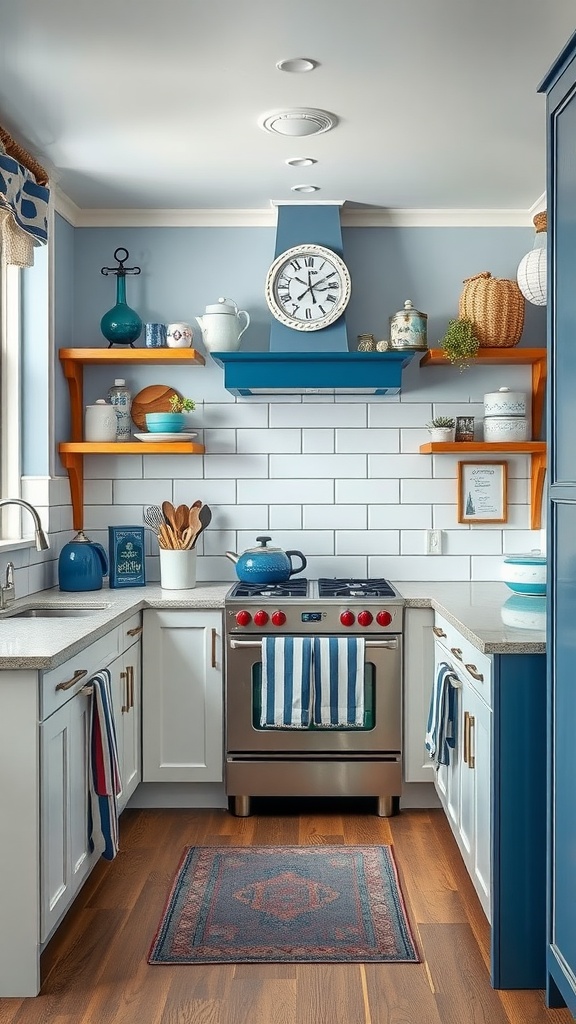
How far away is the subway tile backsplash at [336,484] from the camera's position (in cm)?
433

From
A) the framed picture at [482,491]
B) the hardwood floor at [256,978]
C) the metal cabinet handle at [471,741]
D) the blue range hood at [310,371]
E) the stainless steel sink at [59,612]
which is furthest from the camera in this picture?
the framed picture at [482,491]

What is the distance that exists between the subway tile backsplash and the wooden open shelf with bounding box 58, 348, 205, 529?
0.18 m

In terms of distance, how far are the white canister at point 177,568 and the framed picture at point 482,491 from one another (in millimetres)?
1222

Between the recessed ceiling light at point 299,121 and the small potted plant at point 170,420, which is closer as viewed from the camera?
the recessed ceiling light at point 299,121

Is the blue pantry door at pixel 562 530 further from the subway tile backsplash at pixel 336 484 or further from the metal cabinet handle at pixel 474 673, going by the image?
the subway tile backsplash at pixel 336 484

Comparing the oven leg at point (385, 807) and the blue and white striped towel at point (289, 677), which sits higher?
the blue and white striped towel at point (289, 677)

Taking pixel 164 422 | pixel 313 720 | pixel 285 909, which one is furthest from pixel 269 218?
pixel 285 909

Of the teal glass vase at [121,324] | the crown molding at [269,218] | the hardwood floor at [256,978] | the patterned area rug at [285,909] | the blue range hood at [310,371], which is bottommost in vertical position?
the hardwood floor at [256,978]

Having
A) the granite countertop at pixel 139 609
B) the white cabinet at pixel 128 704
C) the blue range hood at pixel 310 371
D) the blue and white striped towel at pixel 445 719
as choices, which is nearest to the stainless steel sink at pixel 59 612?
the granite countertop at pixel 139 609

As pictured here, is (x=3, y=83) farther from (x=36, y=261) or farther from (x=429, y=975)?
(x=429, y=975)

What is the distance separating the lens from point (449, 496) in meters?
4.34

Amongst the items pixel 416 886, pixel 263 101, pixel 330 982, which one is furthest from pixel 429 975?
pixel 263 101

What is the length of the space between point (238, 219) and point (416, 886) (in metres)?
2.85

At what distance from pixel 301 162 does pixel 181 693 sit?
210 centimetres
